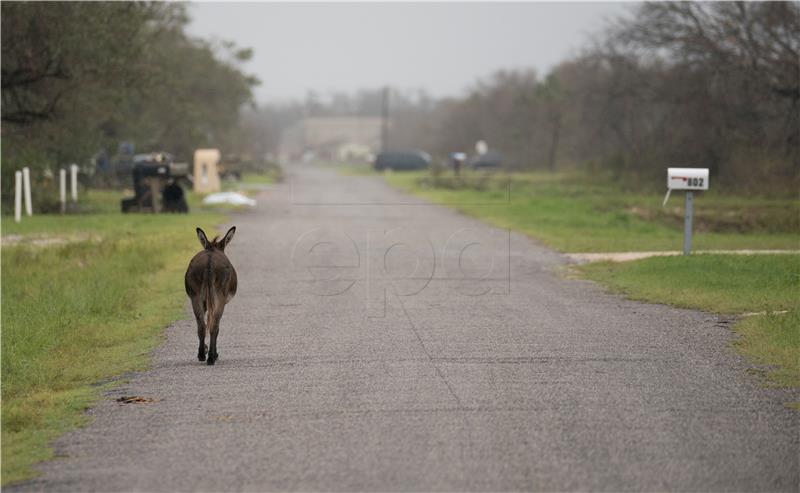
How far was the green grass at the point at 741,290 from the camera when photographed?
11836mm

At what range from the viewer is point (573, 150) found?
67.7m

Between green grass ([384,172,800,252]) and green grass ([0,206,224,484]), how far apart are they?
842 centimetres

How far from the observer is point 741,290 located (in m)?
16.8

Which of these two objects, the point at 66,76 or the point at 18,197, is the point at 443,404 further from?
the point at 66,76

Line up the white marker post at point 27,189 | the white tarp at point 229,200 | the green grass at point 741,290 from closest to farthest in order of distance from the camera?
the green grass at point 741,290
the white marker post at point 27,189
the white tarp at point 229,200

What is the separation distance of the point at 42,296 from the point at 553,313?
717cm

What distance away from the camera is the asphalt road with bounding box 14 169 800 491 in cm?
734

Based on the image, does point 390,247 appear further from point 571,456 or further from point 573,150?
point 573,150

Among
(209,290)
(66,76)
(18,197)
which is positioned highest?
(66,76)

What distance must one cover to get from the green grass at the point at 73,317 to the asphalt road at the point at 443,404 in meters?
0.33

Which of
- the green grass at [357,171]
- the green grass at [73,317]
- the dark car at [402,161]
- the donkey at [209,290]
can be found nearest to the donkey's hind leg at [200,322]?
the donkey at [209,290]

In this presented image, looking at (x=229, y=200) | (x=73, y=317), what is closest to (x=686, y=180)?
(x=73, y=317)

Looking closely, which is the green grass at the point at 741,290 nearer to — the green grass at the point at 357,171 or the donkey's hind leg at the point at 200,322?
the donkey's hind leg at the point at 200,322

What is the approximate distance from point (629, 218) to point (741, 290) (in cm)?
1512
